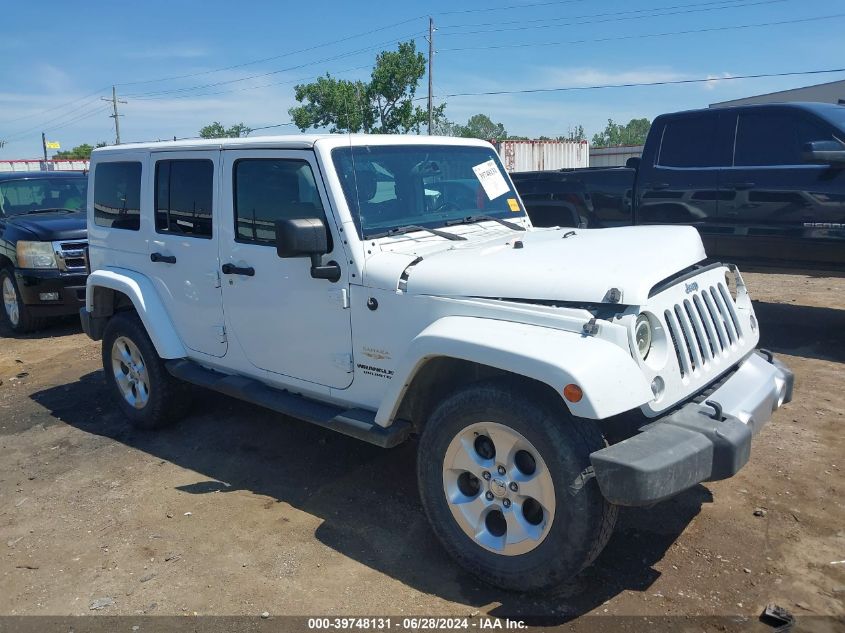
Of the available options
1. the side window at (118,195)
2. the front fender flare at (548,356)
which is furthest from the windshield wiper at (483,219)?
the side window at (118,195)

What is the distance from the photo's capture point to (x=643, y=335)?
9.78ft

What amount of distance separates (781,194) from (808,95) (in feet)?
71.0

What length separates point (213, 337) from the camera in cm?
457

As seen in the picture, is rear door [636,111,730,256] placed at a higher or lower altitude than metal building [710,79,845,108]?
lower

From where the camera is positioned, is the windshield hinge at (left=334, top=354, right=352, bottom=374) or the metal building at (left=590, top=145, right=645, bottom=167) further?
the metal building at (left=590, top=145, right=645, bottom=167)

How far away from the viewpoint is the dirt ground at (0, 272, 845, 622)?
3.13m

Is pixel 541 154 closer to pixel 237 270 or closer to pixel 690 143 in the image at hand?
pixel 690 143

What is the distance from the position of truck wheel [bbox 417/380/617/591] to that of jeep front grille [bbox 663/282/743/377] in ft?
2.03

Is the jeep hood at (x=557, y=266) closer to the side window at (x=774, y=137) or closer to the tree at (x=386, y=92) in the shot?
the side window at (x=774, y=137)

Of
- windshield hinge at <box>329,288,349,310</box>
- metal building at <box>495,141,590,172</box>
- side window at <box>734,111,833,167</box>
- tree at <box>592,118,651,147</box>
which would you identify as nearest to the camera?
windshield hinge at <box>329,288,349,310</box>

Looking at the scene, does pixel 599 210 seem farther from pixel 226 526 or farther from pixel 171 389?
pixel 226 526

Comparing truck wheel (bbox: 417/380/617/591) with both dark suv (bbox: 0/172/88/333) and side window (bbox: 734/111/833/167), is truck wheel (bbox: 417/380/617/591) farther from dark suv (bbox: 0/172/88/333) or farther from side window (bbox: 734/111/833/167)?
dark suv (bbox: 0/172/88/333)

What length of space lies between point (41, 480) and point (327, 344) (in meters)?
2.32

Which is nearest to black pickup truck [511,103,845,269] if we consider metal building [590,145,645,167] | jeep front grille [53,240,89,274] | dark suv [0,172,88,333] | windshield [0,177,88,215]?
jeep front grille [53,240,89,274]
